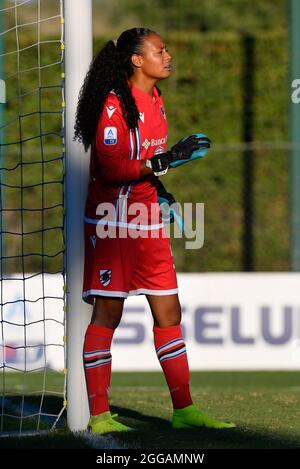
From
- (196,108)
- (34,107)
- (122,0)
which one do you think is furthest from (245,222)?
(122,0)

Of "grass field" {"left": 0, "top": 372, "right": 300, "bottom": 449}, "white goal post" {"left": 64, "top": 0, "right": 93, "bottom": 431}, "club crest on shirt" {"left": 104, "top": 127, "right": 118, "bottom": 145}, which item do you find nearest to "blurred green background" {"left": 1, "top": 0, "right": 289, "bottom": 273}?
"grass field" {"left": 0, "top": 372, "right": 300, "bottom": 449}

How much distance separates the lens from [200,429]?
6.03 m

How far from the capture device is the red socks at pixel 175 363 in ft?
20.0

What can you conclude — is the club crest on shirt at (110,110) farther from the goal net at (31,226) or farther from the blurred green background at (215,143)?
the blurred green background at (215,143)

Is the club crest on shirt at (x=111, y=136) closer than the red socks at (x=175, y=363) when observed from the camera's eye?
Yes

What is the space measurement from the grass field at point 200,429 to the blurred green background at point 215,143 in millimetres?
3593

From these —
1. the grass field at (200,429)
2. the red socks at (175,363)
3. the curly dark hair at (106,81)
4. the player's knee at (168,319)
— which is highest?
the curly dark hair at (106,81)

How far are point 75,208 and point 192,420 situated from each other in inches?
53.2

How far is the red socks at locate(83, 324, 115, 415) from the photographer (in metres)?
6.00

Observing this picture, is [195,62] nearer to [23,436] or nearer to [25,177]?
[25,177]

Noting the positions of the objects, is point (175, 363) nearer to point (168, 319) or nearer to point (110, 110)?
point (168, 319)

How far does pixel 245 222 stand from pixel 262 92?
201 centimetres

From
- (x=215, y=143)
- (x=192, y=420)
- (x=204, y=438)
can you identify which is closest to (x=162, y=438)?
(x=204, y=438)

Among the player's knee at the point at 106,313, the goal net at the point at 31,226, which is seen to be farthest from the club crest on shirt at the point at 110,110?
the goal net at the point at 31,226
